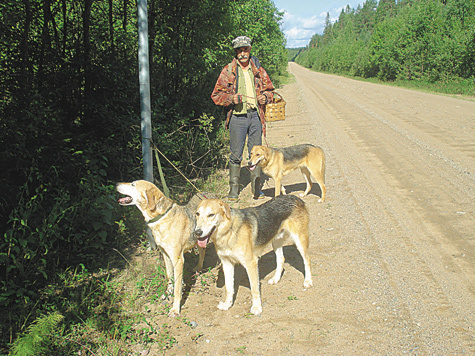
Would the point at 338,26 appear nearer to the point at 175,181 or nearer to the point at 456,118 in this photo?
the point at 456,118

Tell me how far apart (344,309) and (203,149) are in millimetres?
6165

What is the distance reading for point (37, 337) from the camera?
3490 millimetres

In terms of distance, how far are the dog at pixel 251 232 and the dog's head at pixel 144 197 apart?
63 cm

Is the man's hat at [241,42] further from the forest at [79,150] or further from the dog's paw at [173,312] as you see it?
the dog's paw at [173,312]

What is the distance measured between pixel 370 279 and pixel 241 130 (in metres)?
3.89

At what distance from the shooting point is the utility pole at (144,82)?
4953mm

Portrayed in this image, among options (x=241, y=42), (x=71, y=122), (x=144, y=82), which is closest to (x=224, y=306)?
(x=144, y=82)

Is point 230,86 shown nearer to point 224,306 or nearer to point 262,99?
→ point 262,99

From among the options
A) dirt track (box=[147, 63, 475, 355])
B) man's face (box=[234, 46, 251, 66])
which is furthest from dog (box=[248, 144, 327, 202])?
man's face (box=[234, 46, 251, 66])

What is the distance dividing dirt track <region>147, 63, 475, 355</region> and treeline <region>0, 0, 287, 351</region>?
165 cm

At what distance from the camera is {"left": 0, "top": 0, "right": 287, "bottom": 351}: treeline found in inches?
175

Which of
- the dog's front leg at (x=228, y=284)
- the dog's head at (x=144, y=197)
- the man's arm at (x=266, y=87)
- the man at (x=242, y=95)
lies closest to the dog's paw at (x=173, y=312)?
the dog's front leg at (x=228, y=284)

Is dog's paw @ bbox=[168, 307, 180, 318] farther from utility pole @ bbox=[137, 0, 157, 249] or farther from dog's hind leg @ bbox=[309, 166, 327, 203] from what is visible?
dog's hind leg @ bbox=[309, 166, 327, 203]

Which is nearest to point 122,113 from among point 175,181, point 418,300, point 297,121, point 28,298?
point 175,181
